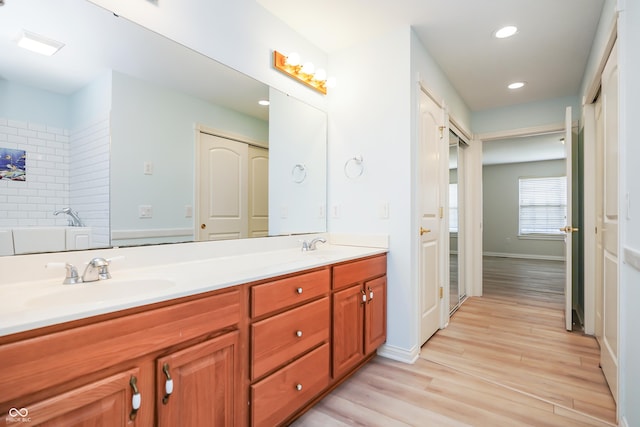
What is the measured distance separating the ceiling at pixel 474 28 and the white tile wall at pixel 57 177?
140cm

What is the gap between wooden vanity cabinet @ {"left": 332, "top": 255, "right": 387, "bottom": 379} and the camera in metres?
1.91

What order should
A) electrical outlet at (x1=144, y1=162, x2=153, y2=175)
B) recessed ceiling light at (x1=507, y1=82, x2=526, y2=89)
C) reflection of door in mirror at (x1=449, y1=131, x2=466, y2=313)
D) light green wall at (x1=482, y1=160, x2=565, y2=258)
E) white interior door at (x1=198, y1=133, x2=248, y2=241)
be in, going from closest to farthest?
electrical outlet at (x1=144, y1=162, x2=153, y2=175) → white interior door at (x1=198, y1=133, x2=248, y2=241) → recessed ceiling light at (x1=507, y1=82, x2=526, y2=89) → reflection of door in mirror at (x1=449, y1=131, x2=466, y2=313) → light green wall at (x1=482, y1=160, x2=565, y2=258)

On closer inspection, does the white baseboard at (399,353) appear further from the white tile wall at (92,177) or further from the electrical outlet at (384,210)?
the white tile wall at (92,177)

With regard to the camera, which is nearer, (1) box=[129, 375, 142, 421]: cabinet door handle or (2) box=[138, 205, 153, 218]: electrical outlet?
(1) box=[129, 375, 142, 421]: cabinet door handle

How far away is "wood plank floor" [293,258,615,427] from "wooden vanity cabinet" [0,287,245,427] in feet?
2.34

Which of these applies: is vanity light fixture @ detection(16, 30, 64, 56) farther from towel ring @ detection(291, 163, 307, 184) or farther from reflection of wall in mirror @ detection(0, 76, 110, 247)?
towel ring @ detection(291, 163, 307, 184)

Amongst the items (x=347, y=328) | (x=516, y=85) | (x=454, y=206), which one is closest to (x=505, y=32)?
(x=516, y=85)

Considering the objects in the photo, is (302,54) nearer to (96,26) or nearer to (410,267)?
(96,26)

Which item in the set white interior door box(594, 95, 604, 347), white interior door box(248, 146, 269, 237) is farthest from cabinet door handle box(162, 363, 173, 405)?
white interior door box(594, 95, 604, 347)

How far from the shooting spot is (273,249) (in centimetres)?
222

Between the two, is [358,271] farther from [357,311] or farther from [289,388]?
[289,388]

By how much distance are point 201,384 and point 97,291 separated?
1.69 ft

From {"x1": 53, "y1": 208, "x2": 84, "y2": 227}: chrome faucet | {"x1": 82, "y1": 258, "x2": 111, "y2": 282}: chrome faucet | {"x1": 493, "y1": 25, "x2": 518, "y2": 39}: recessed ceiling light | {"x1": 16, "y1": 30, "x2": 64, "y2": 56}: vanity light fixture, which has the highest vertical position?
{"x1": 493, "y1": 25, "x2": 518, "y2": 39}: recessed ceiling light

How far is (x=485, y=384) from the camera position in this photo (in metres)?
2.05
